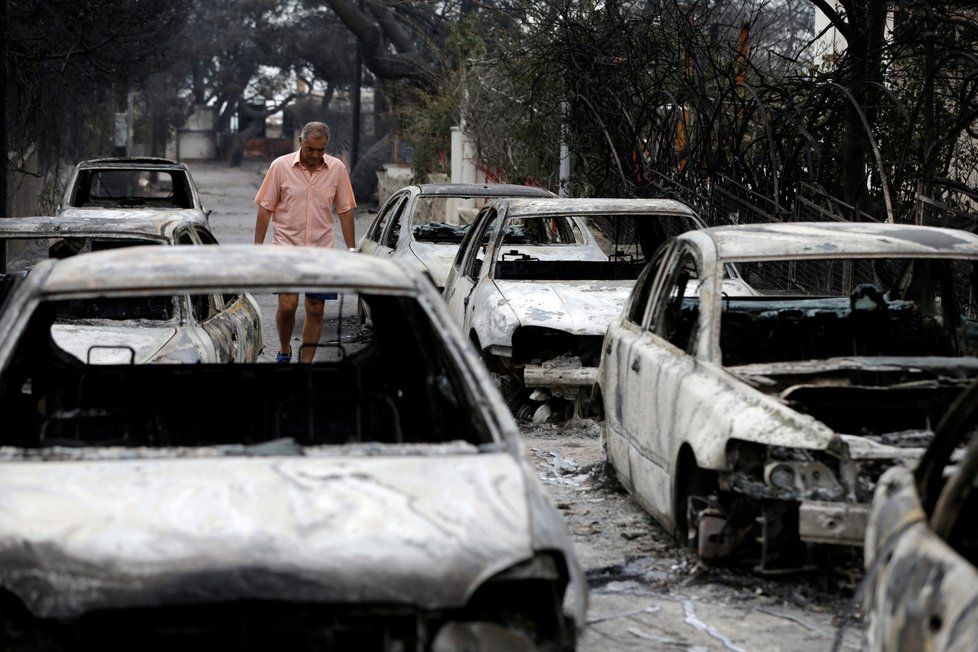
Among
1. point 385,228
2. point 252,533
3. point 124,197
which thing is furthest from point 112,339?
point 124,197

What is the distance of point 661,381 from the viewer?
20.9 feet

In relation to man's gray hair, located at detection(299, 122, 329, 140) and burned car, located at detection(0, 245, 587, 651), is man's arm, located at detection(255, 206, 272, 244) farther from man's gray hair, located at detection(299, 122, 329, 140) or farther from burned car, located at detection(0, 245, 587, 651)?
burned car, located at detection(0, 245, 587, 651)

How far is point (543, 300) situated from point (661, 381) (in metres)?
3.24

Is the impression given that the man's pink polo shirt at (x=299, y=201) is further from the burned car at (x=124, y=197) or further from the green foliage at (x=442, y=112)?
the green foliage at (x=442, y=112)

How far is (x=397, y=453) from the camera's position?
164 inches

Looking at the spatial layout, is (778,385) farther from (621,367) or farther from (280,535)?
(280,535)

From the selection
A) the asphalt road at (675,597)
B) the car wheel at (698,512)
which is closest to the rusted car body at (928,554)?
the asphalt road at (675,597)

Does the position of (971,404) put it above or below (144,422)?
above

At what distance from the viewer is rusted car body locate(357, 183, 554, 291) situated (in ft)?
42.0

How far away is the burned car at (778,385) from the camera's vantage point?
5.39 meters

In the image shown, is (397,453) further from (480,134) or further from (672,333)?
(480,134)

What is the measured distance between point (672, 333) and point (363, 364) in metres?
2.13

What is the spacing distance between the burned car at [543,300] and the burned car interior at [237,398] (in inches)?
147

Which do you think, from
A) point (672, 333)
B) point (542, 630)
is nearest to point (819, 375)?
point (672, 333)
